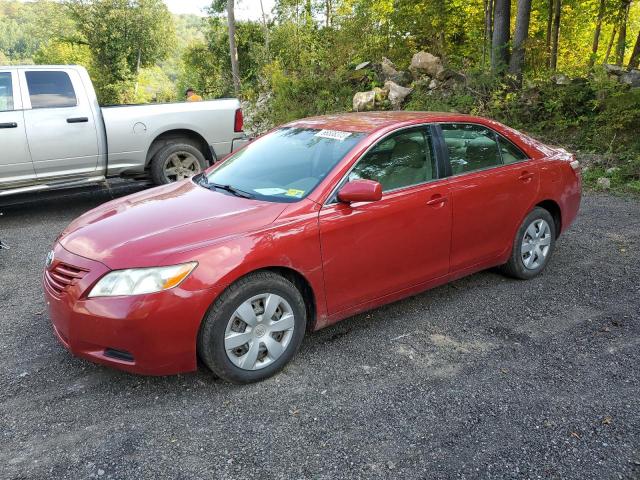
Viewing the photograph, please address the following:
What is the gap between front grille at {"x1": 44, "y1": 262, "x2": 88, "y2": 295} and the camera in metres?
3.03

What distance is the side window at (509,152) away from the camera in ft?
14.5

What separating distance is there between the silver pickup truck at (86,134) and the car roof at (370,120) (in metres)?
3.97

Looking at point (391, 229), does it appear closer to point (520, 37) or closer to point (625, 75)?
point (625, 75)

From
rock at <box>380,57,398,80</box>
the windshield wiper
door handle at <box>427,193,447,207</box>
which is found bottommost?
door handle at <box>427,193,447,207</box>

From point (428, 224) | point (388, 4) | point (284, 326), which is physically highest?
point (388, 4)

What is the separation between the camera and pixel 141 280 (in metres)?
2.86

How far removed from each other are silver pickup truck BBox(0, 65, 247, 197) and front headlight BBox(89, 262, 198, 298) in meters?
4.92

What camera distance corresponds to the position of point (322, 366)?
3.43 meters

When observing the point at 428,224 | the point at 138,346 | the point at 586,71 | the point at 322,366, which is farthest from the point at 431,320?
the point at 586,71

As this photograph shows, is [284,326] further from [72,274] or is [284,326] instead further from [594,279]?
[594,279]

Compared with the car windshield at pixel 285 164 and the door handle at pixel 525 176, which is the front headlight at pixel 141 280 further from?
the door handle at pixel 525 176

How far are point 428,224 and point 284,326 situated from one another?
1.34m

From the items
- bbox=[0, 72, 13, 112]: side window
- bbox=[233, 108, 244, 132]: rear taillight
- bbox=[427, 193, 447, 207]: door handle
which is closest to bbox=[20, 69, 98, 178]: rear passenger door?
bbox=[0, 72, 13, 112]: side window

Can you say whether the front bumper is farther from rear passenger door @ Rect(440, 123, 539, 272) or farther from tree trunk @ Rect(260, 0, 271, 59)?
tree trunk @ Rect(260, 0, 271, 59)
